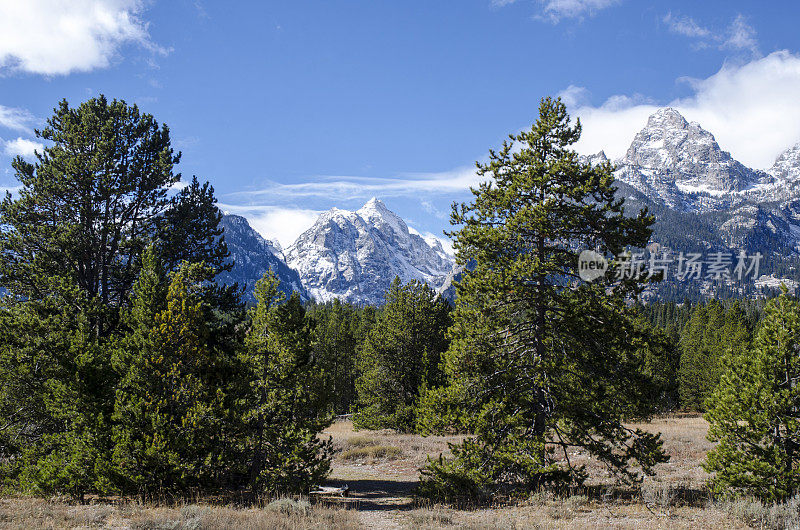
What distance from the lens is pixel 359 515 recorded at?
13352 mm

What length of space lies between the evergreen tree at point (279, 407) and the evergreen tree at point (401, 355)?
16185 millimetres

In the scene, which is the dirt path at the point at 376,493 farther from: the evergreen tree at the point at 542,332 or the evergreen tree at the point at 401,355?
the evergreen tree at the point at 401,355

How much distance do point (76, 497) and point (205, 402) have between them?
194 inches

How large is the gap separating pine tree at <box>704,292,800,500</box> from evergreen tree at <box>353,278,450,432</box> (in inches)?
751

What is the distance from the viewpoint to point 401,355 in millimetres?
31125

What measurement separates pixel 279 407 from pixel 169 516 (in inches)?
152

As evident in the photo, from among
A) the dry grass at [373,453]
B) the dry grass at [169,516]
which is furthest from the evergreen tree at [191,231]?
the dry grass at [373,453]

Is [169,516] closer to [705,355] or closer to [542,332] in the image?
[542,332]

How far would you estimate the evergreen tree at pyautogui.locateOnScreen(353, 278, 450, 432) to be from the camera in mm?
30828

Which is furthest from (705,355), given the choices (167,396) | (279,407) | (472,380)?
(167,396)

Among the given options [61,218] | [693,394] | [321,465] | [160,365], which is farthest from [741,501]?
[693,394]

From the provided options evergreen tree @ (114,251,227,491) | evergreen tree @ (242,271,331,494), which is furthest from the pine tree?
evergreen tree @ (114,251,227,491)

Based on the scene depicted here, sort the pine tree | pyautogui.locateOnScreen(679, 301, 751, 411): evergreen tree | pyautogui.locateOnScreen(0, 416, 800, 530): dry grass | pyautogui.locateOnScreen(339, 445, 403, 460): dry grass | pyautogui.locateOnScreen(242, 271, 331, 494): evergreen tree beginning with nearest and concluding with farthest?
pyautogui.locateOnScreen(0, 416, 800, 530): dry grass, the pine tree, pyautogui.locateOnScreen(242, 271, 331, 494): evergreen tree, pyautogui.locateOnScreen(339, 445, 403, 460): dry grass, pyautogui.locateOnScreen(679, 301, 751, 411): evergreen tree

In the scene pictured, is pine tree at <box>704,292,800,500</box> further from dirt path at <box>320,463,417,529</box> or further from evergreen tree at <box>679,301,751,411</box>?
evergreen tree at <box>679,301,751,411</box>
